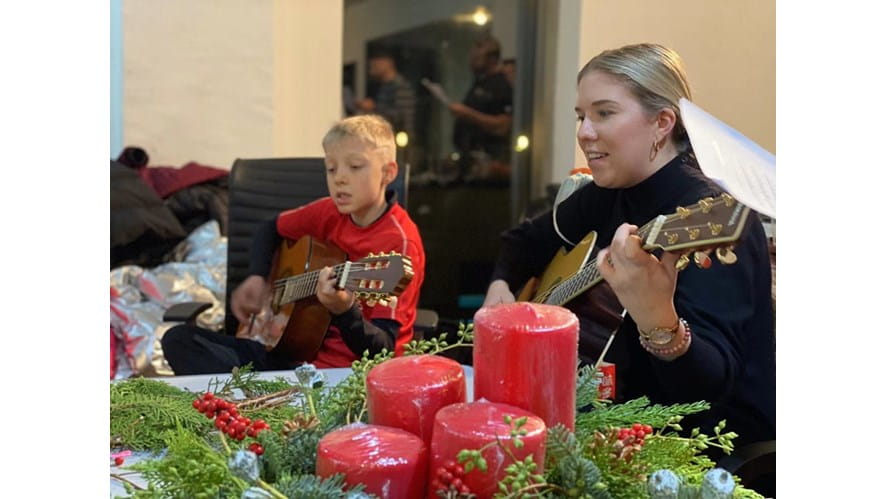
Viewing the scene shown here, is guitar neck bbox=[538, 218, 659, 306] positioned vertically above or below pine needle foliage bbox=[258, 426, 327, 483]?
above

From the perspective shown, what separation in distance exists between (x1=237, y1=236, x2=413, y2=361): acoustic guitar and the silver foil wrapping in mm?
1192

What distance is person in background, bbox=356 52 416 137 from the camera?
2488 mm

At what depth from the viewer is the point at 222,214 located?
3.27m

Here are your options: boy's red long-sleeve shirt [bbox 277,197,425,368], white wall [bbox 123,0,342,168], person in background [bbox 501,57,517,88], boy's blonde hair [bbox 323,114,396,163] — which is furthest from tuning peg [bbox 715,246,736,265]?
white wall [bbox 123,0,342,168]

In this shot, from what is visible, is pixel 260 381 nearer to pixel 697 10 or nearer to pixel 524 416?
pixel 524 416

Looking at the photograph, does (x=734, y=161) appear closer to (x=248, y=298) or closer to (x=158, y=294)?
(x=248, y=298)

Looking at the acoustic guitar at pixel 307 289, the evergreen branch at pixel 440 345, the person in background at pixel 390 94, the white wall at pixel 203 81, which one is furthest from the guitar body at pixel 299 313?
the white wall at pixel 203 81

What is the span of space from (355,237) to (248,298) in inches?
13.8

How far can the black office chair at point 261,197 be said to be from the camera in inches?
56.6

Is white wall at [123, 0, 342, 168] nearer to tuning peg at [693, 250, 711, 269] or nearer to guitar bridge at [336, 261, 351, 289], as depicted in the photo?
guitar bridge at [336, 261, 351, 289]

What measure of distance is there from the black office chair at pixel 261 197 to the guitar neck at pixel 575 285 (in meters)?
0.29

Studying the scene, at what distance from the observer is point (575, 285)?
877 millimetres
